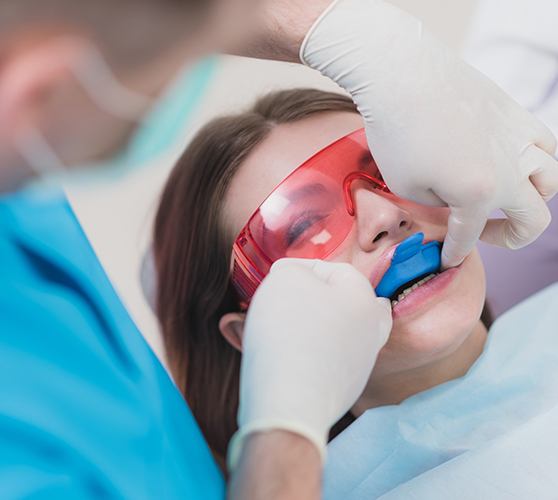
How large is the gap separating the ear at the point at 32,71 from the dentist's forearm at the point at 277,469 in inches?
16.6

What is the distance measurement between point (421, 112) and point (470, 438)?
1.87 ft

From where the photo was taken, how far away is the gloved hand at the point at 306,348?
0.86m

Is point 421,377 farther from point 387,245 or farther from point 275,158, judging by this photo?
point 275,158

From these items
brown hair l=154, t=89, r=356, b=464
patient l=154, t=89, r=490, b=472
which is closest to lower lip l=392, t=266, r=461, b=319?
patient l=154, t=89, r=490, b=472

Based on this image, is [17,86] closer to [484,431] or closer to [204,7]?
[204,7]

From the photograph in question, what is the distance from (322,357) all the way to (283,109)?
604 mm

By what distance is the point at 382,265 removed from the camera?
1192mm

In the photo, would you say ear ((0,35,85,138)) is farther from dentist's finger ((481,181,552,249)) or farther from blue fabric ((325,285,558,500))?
blue fabric ((325,285,558,500))

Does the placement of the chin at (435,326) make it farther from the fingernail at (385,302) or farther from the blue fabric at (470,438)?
the blue fabric at (470,438)

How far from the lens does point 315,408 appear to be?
2.87ft

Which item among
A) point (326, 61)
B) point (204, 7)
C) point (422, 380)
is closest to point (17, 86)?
point (204, 7)

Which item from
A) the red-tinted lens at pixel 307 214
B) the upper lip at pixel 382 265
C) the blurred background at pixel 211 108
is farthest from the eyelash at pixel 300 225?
the blurred background at pixel 211 108

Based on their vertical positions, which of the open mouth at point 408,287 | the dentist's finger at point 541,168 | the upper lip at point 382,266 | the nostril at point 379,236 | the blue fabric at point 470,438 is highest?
the dentist's finger at point 541,168

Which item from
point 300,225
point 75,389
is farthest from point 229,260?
Answer: point 75,389
